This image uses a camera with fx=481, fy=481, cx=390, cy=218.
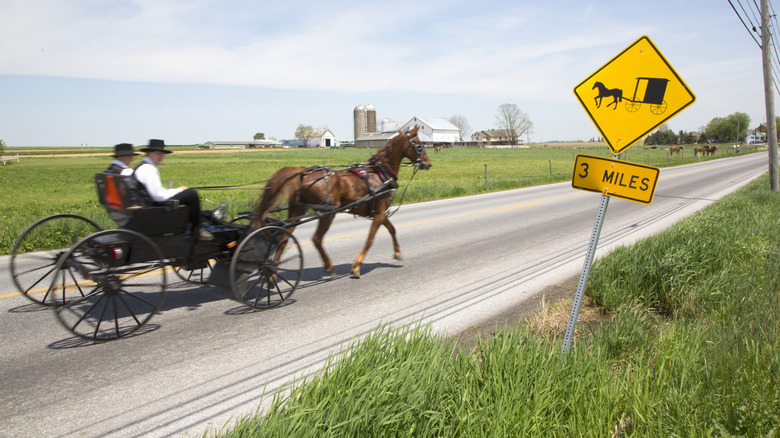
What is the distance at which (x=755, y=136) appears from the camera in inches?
6280

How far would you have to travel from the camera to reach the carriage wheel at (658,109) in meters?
3.43

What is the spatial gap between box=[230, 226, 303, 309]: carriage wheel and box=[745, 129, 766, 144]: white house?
19344cm

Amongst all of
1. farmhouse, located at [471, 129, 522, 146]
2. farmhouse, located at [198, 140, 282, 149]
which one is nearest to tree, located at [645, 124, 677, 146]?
farmhouse, located at [471, 129, 522, 146]

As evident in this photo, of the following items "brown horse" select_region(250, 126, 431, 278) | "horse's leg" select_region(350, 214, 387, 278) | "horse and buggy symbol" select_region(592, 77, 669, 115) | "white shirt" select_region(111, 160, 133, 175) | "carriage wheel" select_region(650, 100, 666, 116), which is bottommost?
"horse's leg" select_region(350, 214, 387, 278)

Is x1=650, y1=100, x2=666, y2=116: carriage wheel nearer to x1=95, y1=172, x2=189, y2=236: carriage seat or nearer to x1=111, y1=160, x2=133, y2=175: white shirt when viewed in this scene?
x1=95, y1=172, x2=189, y2=236: carriage seat

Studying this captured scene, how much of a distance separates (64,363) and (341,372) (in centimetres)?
269

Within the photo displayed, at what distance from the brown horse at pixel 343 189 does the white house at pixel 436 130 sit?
10135 cm

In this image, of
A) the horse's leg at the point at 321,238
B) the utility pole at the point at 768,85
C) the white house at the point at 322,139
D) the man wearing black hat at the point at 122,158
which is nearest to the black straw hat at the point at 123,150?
the man wearing black hat at the point at 122,158

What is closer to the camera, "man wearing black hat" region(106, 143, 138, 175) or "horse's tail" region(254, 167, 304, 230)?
"man wearing black hat" region(106, 143, 138, 175)

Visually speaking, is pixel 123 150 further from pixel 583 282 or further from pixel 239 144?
pixel 239 144

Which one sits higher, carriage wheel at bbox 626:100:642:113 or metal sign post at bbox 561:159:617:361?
carriage wheel at bbox 626:100:642:113

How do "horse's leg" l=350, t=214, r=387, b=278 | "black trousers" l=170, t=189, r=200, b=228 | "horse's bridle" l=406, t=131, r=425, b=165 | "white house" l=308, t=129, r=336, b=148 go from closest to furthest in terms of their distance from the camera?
"black trousers" l=170, t=189, r=200, b=228
"horse's leg" l=350, t=214, r=387, b=278
"horse's bridle" l=406, t=131, r=425, b=165
"white house" l=308, t=129, r=336, b=148

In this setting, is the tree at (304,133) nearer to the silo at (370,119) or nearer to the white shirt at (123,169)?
the silo at (370,119)

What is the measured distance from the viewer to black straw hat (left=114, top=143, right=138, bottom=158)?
5168mm
